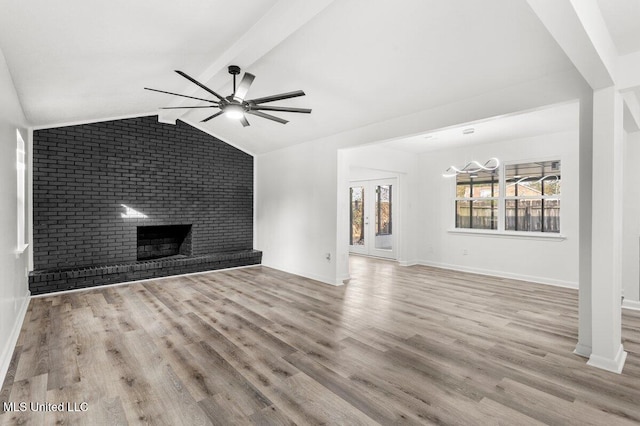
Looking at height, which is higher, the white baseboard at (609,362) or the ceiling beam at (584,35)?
the ceiling beam at (584,35)

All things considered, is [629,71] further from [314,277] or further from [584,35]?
[314,277]

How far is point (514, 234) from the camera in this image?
602cm

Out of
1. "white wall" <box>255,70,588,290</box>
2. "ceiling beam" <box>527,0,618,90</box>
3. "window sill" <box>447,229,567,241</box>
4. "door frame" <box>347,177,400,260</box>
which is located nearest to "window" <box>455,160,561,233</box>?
"window sill" <box>447,229,567,241</box>

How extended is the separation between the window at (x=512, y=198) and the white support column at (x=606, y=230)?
11.0 feet

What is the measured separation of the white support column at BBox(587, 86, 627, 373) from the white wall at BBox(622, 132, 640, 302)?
2.20m

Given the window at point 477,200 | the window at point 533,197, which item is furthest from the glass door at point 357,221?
the window at point 533,197

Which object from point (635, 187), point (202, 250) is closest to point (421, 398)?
point (635, 187)

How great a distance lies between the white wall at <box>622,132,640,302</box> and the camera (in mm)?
4293

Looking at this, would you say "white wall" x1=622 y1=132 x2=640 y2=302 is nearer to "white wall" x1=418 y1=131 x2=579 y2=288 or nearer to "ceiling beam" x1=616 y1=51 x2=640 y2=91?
"white wall" x1=418 y1=131 x2=579 y2=288

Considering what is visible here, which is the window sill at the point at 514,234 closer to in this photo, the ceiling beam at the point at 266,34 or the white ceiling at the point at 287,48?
the white ceiling at the point at 287,48

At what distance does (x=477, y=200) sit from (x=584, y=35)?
5.16 m

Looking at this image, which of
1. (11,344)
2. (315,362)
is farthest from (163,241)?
(315,362)

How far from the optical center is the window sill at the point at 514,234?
5539 millimetres

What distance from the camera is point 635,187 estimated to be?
14.1ft
